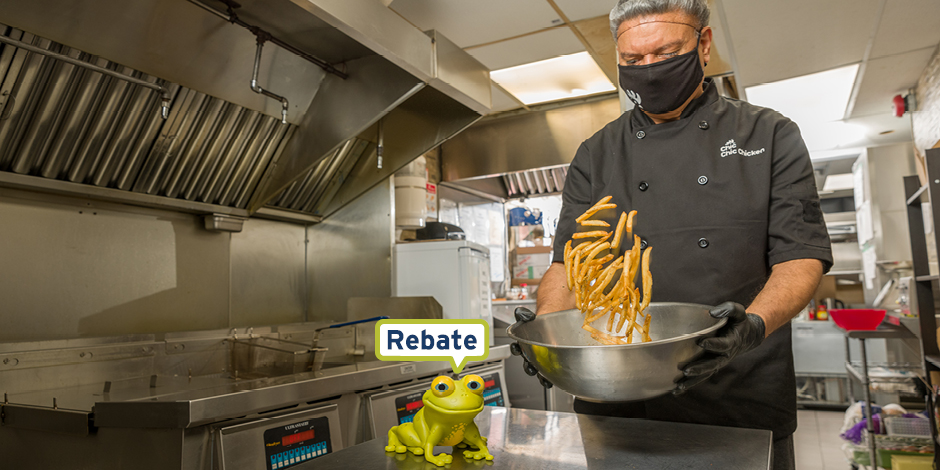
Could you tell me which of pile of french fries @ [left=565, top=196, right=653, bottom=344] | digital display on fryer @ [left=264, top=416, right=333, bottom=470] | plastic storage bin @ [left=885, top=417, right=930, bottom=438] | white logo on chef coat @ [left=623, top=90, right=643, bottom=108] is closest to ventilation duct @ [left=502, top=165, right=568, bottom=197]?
plastic storage bin @ [left=885, top=417, right=930, bottom=438]

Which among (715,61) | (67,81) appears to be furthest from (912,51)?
(67,81)

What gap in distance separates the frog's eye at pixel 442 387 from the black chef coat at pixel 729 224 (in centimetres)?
43

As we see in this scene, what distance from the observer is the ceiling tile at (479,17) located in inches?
117

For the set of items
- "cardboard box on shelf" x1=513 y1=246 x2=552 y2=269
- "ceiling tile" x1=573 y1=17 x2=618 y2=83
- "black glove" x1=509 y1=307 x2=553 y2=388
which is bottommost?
"black glove" x1=509 y1=307 x2=553 y2=388

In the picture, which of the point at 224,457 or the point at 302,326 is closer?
the point at 224,457

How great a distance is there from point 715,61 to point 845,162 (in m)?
3.94

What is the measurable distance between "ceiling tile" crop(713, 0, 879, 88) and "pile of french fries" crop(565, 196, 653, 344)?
2463 mm

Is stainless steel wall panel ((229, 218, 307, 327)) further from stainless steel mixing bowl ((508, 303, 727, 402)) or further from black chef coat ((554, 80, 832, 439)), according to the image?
stainless steel mixing bowl ((508, 303, 727, 402))

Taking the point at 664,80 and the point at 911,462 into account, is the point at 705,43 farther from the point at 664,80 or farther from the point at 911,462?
the point at 911,462

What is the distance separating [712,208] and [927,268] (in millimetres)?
2638

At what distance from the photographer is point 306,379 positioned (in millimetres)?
1924

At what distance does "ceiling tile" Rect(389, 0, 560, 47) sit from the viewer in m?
2.98

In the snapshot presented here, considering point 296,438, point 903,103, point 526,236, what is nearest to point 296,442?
point 296,438

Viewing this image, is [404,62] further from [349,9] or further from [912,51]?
[912,51]
